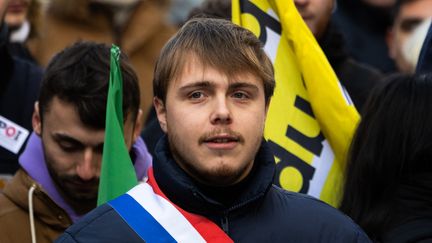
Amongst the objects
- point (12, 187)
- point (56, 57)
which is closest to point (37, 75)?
point (56, 57)

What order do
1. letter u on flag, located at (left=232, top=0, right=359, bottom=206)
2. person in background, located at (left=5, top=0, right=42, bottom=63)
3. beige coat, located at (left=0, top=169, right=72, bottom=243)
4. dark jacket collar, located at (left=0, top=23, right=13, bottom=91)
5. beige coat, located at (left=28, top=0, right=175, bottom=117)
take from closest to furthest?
beige coat, located at (left=0, top=169, right=72, bottom=243), letter u on flag, located at (left=232, top=0, right=359, bottom=206), dark jacket collar, located at (left=0, top=23, right=13, bottom=91), person in background, located at (left=5, top=0, right=42, bottom=63), beige coat, located at (left=28, top=0, right=175, bottom=117)

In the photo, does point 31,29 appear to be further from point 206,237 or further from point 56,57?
point 206,237

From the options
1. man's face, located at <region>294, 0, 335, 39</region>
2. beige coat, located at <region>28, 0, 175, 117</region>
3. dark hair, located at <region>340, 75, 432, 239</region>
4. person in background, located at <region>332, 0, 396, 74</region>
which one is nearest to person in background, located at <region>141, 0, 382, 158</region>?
man's face, located at <region>294, 0, 335, 39</region>

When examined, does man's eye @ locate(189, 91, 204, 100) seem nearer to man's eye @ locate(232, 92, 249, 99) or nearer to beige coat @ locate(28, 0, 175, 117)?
man's eye @ locate(232, 92, 249, 99)

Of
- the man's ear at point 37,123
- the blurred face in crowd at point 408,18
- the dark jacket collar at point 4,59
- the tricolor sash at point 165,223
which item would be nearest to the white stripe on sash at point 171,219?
the tricolor sash at point 165,223

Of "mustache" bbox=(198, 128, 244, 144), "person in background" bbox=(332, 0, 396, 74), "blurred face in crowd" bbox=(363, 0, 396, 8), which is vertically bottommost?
"person in background" bbox=(332, 0, 396, 74)

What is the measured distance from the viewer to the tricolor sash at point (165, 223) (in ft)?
11.7

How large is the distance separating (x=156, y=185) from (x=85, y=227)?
0.91 ft

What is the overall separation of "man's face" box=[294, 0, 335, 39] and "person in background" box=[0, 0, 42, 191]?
1.34 m

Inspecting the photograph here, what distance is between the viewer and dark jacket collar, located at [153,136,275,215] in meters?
3.55

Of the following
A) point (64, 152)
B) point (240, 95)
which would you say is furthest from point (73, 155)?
point (240, 95)

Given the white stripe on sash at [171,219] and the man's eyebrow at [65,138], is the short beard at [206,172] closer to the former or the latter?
the white stripe on sash at [171,219]

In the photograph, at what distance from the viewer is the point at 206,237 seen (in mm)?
3557

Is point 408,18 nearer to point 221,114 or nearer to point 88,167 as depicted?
point 88,167
